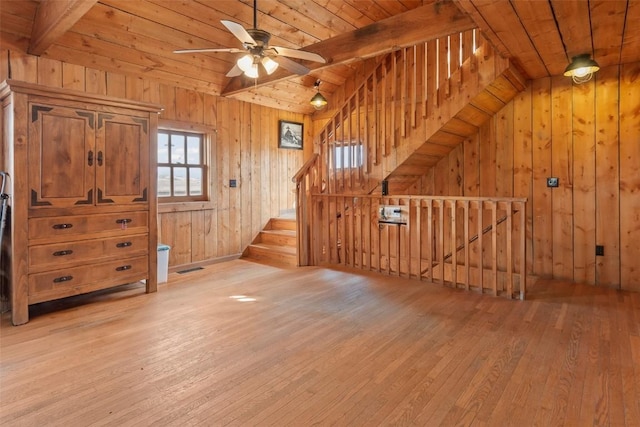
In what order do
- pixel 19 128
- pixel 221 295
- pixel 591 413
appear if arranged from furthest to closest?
pixel 221 295
pixel 19 128
pixel 591 413

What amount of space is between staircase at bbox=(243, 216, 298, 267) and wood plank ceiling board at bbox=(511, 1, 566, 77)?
3.65 m

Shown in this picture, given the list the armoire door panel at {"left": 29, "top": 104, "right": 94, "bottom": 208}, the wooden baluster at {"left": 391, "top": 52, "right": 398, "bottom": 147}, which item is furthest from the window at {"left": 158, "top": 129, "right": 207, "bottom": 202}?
the wooden baluster at {"left": 391, "top": 52, "right": 398, "bottom": 147}

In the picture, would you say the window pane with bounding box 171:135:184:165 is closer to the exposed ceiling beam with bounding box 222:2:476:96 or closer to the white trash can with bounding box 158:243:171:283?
the white trash can with bounding box 158:243:171:283

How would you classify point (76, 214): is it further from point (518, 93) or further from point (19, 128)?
point (518, 93)

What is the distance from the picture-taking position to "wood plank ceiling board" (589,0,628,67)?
247cm

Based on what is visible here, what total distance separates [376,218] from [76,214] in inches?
129

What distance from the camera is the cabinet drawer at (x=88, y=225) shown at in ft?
10.0

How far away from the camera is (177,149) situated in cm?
501

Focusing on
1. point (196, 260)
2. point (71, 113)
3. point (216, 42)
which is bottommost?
point (196, 260)

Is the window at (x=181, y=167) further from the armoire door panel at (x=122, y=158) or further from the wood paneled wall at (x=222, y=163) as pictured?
the armoire door panel at (x=122, y=158)

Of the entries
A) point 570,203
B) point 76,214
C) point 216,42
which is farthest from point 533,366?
point 216,42

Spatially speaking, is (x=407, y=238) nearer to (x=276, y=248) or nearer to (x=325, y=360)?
(x=276, y=248)

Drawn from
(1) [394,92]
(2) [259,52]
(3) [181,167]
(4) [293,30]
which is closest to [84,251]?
(3) [181,167]

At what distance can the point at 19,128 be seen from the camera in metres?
2.88
